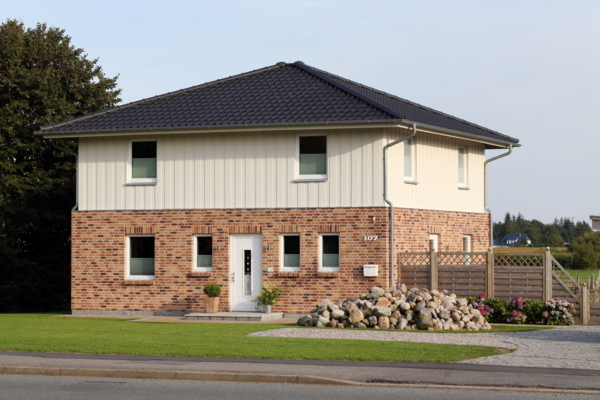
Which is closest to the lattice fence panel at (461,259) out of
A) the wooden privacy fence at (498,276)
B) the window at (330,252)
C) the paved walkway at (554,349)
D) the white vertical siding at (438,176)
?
the wooden privacy fence at (498,276)

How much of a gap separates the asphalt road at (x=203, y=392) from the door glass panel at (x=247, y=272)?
1271 cm

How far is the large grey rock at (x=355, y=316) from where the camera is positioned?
20562mm

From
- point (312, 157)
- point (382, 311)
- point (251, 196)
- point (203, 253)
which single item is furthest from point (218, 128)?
point (382, 311)

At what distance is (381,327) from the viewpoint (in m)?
20.5

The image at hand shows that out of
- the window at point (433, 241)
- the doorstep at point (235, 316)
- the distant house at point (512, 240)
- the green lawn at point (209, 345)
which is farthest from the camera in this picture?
the distant house at point (512, 240)

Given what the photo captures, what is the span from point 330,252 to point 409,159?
369cm

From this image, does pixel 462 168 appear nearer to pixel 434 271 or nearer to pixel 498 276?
pixel 434 271

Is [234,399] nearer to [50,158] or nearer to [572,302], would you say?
[572,302]

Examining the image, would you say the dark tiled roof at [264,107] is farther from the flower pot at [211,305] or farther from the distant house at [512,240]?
the distant house at [512,240]

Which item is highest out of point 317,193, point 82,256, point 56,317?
point 317,193

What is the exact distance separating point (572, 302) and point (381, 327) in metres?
5.41

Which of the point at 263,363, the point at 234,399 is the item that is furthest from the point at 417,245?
the point at 234,399

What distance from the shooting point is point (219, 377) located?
497 inches

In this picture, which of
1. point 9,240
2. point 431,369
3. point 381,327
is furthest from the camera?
point 9,240
